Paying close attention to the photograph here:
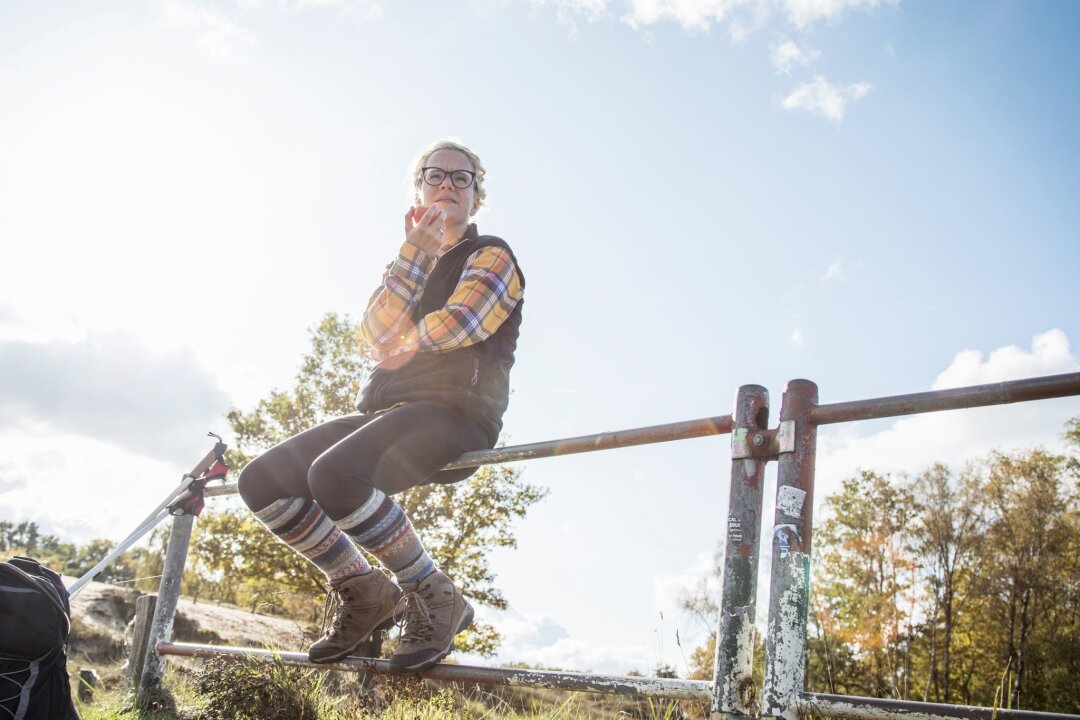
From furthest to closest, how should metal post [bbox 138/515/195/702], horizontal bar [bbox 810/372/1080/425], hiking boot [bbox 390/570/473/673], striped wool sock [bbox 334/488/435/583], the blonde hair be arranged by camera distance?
1. metal post [bbox 138/515/195/702]
2. the blonde hair
3. striped wool sock [bbox 334/488/435/583]
4. hiking boot [bbox 390/570/473/673]
5. horizontal bar [bbox 810/372/1080/425]

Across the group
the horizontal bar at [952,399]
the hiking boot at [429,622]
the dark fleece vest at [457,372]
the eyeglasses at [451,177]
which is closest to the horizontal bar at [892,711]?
the horizontal bar at [952,399]

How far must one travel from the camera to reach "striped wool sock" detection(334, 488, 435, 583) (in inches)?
87.0

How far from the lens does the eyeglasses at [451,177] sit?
9.64 ft

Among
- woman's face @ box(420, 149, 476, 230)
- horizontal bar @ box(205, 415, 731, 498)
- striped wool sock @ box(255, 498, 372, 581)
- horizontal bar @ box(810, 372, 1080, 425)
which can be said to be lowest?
striped wool sock @ box(255, 498, 372, 581)

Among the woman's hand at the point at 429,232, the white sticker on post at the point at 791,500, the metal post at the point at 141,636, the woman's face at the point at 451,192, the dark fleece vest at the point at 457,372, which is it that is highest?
the woman's face at the point at 451,192

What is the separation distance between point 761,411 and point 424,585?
44.7 inches

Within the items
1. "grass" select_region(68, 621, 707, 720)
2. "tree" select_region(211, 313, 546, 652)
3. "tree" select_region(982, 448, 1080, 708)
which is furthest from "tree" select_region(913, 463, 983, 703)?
"grass" select_region(68, 621, 707, 720)

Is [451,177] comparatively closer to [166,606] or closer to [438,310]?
[438,310]

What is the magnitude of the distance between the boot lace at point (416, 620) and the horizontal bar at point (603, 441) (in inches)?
17.1

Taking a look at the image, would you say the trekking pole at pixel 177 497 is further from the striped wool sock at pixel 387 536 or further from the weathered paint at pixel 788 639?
the weathered paint at pixel 788 639

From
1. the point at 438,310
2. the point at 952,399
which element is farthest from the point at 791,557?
the point at 438,310

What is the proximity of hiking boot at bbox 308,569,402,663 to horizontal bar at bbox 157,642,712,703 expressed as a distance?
0.04m

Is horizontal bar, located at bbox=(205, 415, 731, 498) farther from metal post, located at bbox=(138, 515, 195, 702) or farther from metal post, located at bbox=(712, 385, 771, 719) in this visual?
metal post, located at bbox=(138, 515, 195, 702)

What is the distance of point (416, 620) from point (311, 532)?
49 cm
